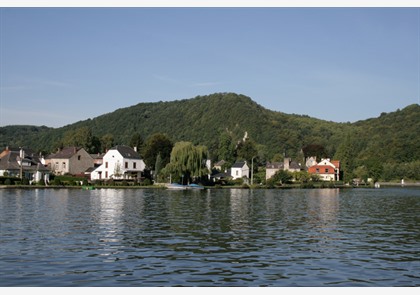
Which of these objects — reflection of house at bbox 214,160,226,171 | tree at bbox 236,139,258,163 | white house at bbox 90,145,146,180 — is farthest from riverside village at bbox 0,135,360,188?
tree at bbox 236,139,258,163

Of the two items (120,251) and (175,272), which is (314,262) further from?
(120,251)

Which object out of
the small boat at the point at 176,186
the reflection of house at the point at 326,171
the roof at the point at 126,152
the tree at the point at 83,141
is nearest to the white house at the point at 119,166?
the roof at the point at 126,152

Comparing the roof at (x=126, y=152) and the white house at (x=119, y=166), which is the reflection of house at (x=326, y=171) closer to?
the roof at (x=126, y=152)

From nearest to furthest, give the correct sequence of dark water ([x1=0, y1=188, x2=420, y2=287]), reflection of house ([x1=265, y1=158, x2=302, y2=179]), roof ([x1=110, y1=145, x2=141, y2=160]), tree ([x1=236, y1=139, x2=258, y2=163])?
dark water ([x1=0, y1=188, x2=420, y2=287]), roof ([x1=110, y1=145, x2=141, y2=160]), reflection of house ([x1=265, y1=158, x2=302, y2=179]), tree ([x1=236, y1=139, x2=258, y2=163])

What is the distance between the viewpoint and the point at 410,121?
17800 centimetres

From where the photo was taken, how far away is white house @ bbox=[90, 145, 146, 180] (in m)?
103

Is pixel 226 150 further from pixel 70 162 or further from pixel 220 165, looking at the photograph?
pixel 70 162

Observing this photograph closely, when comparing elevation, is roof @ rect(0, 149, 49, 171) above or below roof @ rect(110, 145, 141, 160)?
below

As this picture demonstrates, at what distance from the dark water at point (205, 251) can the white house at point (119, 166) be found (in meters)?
65.5

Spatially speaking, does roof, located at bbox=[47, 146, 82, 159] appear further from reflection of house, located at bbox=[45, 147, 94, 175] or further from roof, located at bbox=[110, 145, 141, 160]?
roof, located at bbox=[110, 145, 141, 160]

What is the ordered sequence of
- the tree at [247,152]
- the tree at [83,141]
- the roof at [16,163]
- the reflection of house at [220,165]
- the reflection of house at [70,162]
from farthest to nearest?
the tree at [83,141], the tree at [247,152], the reflection of house at [220,165], the reflection of house at [70,162], the roof at [16,163]

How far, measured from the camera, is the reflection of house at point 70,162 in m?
112

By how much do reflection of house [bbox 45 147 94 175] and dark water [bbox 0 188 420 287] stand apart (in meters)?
76.2
